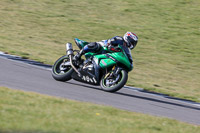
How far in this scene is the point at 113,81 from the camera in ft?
31.5

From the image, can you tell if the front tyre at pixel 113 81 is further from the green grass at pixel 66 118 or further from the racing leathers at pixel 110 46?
the green grass at pixel 66 118

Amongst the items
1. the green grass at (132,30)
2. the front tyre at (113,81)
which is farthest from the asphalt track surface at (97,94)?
the green grass at (132,30)

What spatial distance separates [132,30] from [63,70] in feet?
34.6

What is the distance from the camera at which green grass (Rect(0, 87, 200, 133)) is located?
548 centimetres

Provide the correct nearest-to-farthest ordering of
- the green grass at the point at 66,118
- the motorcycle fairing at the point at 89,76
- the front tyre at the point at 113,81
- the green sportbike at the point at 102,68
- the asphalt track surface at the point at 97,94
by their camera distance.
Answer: the green grass at the point at 66,118 → the asphalt track surface at the point at 97,94 → the front tyre at the point at 113,81 → the green sportbike at the point at 102,68 → the motorcycle fairing at the point at 89,76

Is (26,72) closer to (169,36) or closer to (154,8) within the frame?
(169,36)

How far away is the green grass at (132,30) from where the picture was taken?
13977mm

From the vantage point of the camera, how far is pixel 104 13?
2269 cm

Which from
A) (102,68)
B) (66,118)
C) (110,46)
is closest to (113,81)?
(102,68)

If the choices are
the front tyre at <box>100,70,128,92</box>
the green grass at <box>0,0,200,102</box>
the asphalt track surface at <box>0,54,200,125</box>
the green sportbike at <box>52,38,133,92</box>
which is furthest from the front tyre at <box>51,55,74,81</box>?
the green grass at <box>0,0,200,102</box>

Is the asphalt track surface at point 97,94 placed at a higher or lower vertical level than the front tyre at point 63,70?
lower

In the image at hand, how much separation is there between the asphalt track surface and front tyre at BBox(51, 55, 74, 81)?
16cm

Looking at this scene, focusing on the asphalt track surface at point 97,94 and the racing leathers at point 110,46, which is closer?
the asphalt track surface at point 97,94

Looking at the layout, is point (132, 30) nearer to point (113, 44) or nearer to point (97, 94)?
point (113, 44)
